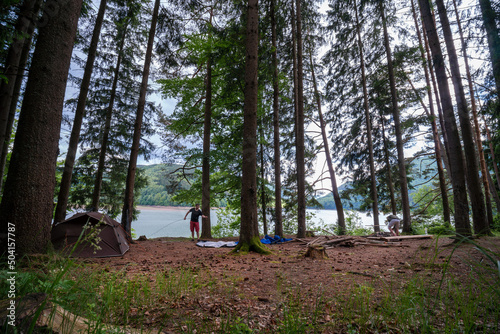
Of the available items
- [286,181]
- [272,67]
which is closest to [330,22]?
[272,67]

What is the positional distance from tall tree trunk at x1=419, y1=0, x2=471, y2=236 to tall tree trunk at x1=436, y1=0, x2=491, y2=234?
365mm

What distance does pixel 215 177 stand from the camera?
42.5 feet

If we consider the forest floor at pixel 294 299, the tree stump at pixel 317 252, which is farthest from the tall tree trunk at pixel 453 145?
the tree stump at pixel 317 252

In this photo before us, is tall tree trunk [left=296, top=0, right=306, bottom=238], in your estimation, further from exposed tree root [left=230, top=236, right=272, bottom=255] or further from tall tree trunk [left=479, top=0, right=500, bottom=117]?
tall tree trunk [left=479, top=0, right=500, bottom=117]

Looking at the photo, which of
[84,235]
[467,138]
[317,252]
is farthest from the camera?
[467,138]

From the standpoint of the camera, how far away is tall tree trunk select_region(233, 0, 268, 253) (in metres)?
6.09

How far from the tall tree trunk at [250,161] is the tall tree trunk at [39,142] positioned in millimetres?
3940

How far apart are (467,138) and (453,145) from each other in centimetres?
87

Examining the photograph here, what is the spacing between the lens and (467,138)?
20.5 feet

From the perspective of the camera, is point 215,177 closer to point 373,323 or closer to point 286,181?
point 286,181

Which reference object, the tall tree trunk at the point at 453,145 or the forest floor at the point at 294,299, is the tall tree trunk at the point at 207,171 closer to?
the forest floor at the point at 294,299

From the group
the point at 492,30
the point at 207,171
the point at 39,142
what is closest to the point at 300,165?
the point at 207,171

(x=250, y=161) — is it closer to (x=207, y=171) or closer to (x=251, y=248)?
(x=251, y=248)

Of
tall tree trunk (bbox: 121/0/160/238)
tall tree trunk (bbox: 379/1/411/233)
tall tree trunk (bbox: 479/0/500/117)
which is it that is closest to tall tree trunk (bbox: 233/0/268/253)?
tall tree trunk (bbox: 121/0/160/238)
